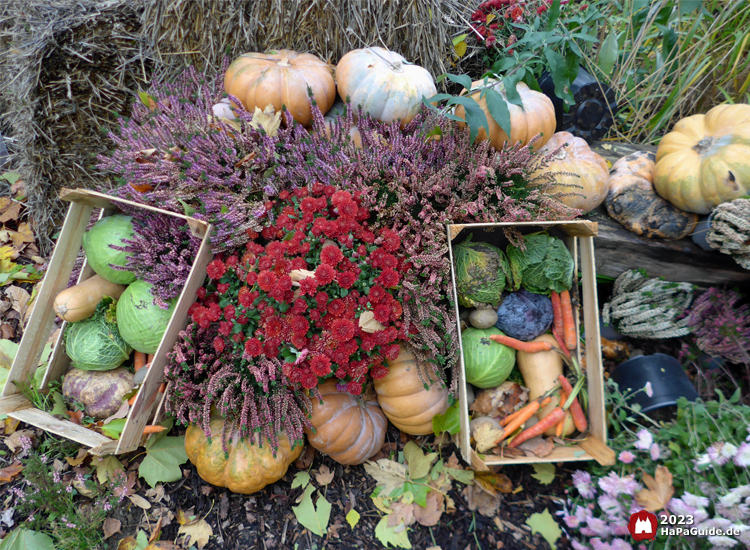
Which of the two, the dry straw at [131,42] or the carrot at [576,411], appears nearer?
the carrot at [576,411]

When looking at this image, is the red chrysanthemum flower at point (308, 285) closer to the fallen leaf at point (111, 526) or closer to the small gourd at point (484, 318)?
the small gourd at point (484, 318)

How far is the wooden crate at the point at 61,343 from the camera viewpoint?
64.1 inches

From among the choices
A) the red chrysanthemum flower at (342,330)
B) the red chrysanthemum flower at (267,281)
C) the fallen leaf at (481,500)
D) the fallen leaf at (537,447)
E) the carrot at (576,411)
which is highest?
the red chrysanthemum flower at (267,281)

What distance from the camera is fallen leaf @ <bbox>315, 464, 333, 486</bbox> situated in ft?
6.18

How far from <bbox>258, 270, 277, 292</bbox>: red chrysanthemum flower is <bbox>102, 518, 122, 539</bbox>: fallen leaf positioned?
1.39 meters

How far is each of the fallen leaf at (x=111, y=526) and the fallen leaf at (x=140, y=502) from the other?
0.31 feet

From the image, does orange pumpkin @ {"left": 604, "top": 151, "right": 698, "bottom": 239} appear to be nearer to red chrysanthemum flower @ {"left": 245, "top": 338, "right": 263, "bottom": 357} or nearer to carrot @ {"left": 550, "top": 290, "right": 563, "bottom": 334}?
carrot @ {"left": 550, "top": 290, "right": 563, "bottom": 334}

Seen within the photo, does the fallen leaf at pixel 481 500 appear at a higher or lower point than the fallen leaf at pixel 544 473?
lower

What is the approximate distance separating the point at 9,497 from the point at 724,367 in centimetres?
387

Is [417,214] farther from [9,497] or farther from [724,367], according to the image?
[9,497]

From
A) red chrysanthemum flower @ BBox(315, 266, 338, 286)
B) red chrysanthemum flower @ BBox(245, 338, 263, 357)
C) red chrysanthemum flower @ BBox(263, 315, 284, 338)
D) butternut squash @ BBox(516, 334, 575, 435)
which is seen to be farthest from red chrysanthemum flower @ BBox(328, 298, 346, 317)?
butternut squash @ BBox(516, 334, 575, 435)

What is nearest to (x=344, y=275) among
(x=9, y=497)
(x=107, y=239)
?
(x=107, y=239)

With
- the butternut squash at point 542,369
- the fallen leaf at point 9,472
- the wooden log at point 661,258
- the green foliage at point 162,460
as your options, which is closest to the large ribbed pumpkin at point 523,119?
the wooden log at point 661,258

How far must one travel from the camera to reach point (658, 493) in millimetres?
1396
